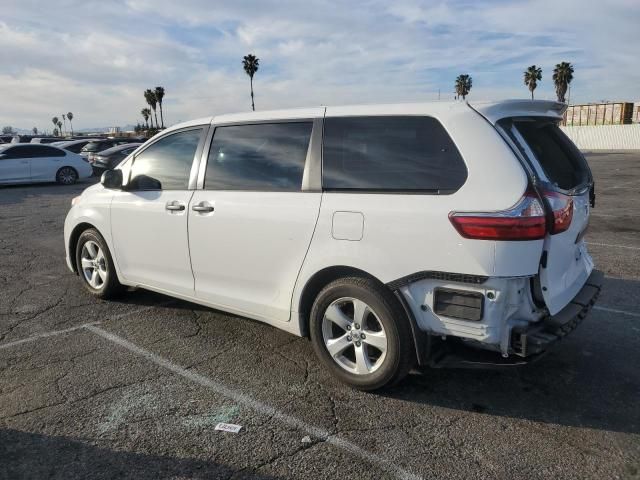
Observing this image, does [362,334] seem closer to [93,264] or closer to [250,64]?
[93,264]

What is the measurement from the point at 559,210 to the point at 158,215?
3.15 m

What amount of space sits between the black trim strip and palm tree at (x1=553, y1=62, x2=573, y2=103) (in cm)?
7758

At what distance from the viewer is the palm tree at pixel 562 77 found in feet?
235

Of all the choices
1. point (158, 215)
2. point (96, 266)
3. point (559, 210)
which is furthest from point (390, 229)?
point (96, 266)

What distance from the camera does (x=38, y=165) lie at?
18359mm

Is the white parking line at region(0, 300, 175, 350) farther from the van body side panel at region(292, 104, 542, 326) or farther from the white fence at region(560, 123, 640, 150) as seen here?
the white fence at region(560, 123, 640, 150)

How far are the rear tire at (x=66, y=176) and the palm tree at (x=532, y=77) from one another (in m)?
70.9

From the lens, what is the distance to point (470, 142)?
3131 millimetres

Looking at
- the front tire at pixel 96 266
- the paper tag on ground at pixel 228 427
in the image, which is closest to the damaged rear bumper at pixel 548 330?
the paper tag on ground at pixel 228 427

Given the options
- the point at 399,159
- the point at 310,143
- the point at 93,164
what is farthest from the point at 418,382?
the point at 93,164

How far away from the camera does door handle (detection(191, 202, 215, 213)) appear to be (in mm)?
4208

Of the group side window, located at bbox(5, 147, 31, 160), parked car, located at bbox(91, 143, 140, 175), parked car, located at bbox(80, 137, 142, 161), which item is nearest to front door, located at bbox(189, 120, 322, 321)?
side window, located at bbox(5, 147, 31, 160)

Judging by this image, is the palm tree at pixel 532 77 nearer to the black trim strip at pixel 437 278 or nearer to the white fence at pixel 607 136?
the white fence at pixel 607 136

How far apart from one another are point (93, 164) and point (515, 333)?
2118cm
